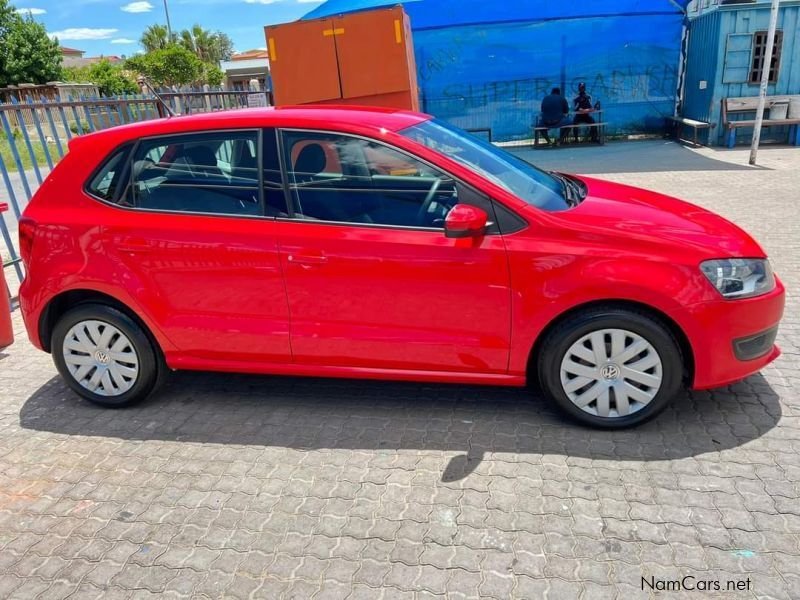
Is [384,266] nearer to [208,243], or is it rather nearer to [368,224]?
[368,224]

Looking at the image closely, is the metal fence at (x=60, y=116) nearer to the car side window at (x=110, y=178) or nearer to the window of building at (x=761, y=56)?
the car side window at (x=110, y=178)

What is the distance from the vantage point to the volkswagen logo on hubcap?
10.6 feet

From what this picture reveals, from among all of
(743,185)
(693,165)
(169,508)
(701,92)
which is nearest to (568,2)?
(701,92)

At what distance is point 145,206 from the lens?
369 centimetres

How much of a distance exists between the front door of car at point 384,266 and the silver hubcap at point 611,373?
38 centimetres

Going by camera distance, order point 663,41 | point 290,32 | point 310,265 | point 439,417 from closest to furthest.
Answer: point 310,265
point 439,417
point 290,32
point 663,41

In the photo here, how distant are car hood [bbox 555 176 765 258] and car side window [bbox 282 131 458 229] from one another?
2.35 ft

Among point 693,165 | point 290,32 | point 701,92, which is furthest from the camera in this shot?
point 701,92

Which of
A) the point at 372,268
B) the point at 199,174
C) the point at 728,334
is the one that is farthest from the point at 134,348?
the point at 728,334

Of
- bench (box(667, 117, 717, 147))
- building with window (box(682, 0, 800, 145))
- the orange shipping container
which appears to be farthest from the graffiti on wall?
the orange shipping container

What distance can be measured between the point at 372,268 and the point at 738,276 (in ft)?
Result: 6.17

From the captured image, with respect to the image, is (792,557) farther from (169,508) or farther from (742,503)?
(169,508)

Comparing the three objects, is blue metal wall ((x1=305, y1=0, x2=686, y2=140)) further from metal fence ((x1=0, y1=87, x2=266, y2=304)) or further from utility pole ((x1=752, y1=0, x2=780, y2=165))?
metal fence ((x1=0, y1=87, x2=266, y2=304))

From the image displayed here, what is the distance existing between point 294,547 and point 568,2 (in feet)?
58.6
